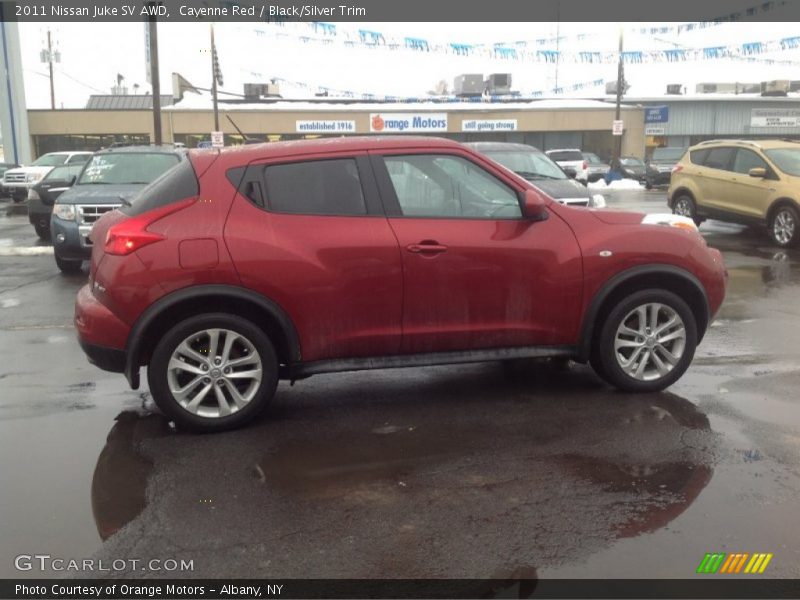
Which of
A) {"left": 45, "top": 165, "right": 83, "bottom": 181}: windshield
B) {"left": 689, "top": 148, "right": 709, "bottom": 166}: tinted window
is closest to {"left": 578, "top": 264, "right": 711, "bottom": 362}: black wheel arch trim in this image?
{"left": 689, "top": 148, "right": 709, "bottom": 166}: tinted window

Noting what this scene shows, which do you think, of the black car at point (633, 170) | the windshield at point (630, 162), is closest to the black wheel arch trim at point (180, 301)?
the black car at point (633, 170)

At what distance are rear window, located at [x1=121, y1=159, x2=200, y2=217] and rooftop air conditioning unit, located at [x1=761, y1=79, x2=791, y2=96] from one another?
55.2m

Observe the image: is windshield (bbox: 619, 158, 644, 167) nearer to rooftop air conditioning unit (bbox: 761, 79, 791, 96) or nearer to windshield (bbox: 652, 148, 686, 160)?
windshield (bbox: 652, 148, 686, 160)

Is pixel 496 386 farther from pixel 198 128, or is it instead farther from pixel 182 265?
pixel 198 128

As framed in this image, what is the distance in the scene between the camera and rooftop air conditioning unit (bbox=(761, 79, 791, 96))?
52.2 meters

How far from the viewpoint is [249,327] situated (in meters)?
4.81

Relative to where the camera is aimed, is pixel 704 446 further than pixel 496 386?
No

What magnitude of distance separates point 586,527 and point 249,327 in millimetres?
2303

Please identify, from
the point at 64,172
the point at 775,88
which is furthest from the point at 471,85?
the point at 64,172

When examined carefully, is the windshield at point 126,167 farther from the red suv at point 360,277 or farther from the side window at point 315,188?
the side window at point 315,188

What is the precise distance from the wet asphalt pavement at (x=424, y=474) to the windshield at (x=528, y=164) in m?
6.24

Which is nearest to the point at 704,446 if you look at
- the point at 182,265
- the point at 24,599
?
the point at 182,265

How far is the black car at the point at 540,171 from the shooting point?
1126cm

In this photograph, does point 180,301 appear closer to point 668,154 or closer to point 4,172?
point 4,172
